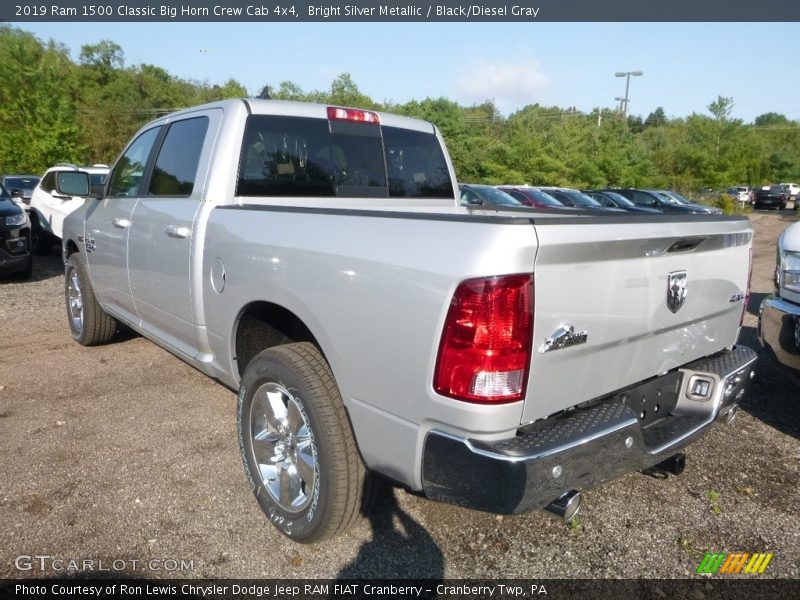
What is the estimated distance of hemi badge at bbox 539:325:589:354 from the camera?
192 cm

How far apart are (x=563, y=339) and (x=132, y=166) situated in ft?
12.1

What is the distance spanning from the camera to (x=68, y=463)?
3332mm

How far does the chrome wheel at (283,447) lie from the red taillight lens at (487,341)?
2.79 feet

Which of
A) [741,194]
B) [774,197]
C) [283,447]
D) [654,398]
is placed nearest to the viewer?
[654,398]

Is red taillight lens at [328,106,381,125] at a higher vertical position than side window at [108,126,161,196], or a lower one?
higher

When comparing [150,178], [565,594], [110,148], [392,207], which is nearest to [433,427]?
[565,594]

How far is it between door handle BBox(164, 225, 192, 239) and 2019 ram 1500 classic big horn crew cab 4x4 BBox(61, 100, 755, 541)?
28mm

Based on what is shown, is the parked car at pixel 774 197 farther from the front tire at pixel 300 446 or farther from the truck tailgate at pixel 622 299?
the front tire at pixel 300 446

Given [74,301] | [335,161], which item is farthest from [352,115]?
[74,301]

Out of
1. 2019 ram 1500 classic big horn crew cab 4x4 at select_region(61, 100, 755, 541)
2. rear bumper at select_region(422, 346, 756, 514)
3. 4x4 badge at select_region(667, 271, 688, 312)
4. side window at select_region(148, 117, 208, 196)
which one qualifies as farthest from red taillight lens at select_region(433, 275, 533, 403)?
side window at select_region(148, 117, 208, 196)

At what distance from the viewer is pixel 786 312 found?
345 centimetres

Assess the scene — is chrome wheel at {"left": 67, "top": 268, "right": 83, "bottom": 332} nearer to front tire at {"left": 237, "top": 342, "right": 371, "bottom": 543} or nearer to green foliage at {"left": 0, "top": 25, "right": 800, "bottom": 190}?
front tire at {"left": 237, "top": 342, "right": 371, "bottom": 543}

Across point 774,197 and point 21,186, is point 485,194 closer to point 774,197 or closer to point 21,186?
point 21,186

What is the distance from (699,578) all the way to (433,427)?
1.46 m
